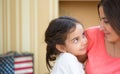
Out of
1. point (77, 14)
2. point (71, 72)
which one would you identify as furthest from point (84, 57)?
point (77, 14)

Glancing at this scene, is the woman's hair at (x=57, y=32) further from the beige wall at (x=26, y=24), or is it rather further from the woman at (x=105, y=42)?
the beige wall at (x=26, y=24)

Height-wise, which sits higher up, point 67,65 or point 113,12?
point 113,12

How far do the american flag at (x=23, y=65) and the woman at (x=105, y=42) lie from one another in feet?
5.50

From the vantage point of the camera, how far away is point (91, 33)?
122 centimetres

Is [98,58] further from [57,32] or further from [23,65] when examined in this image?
[23,65]

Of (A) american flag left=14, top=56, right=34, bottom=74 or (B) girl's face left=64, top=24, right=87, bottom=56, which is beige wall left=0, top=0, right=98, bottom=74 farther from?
(B) girl's face left=64, top=24, right=87, bottom=56

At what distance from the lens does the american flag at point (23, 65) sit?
2.79 metres

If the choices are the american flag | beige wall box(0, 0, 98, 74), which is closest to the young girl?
the american flag

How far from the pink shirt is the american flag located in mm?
1675

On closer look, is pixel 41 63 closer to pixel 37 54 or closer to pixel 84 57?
pixel 37 54

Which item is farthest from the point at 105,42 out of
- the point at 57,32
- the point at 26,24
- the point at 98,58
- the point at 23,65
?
the point at 26,24

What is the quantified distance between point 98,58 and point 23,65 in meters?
1.78

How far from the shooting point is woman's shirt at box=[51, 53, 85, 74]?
3.47ft

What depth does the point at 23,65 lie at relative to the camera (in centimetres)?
285
